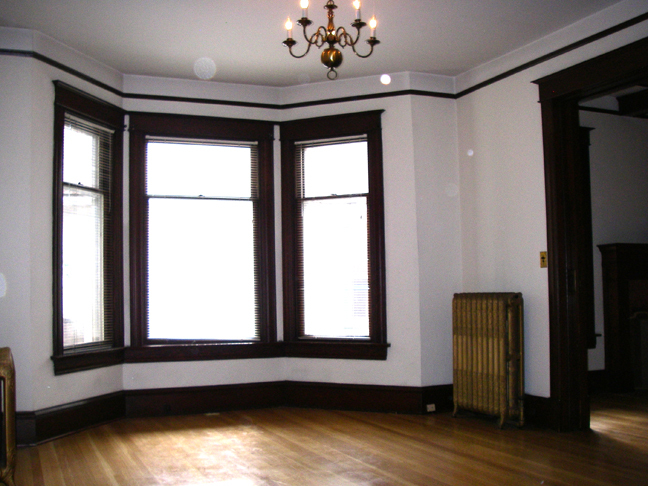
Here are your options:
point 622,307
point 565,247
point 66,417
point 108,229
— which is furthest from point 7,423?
point 622,307

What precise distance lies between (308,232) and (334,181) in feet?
1.82

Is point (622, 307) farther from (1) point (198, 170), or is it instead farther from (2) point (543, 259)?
(1) point (198, 170)

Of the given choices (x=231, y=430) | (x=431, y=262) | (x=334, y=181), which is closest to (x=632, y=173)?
(x=431, y=262)

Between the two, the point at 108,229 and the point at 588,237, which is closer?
the point at 108,229

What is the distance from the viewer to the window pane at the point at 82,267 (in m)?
4.95

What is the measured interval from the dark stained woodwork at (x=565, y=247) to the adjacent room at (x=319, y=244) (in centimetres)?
2

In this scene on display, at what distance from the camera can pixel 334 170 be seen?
5.88m

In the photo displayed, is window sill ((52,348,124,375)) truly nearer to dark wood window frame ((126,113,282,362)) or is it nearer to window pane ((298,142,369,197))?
dark wood window frame ((126,113,282,362))

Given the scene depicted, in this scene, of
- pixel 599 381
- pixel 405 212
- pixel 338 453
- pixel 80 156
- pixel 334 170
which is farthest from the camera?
pixel 599 381

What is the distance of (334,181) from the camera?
587 cm

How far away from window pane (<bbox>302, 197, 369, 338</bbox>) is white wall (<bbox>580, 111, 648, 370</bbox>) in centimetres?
273

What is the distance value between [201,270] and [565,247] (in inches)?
126

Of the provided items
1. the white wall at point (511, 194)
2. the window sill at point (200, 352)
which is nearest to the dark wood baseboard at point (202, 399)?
the window sill at point (200, 352)

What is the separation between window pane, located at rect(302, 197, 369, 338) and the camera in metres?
5.71
